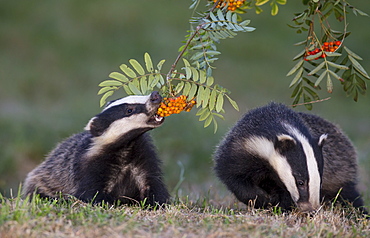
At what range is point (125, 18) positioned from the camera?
14.5 m

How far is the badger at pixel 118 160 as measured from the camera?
13.9 feet

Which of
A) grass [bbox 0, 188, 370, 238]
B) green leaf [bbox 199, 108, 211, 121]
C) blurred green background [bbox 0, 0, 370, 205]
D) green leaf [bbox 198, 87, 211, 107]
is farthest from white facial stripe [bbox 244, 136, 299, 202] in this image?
blurred green background [bbox 0, 0, 370, 205]

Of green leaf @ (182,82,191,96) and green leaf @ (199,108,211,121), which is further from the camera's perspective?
green leaf @ (199,108,211,121)

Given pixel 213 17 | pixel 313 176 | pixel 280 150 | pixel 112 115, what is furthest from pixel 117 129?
pixel 313 176

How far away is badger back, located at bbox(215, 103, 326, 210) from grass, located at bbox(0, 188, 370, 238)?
9.1 inches

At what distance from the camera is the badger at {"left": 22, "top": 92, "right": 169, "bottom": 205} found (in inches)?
167

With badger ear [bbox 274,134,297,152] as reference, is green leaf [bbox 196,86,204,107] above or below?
above

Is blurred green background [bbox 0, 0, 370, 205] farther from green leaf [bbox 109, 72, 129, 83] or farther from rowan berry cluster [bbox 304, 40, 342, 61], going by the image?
rowan berry cluster [bbox 304, 40, 342, 61]

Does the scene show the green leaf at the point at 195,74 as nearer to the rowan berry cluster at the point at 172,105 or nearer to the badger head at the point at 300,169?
the rowan berry cluster at the point at 172,105

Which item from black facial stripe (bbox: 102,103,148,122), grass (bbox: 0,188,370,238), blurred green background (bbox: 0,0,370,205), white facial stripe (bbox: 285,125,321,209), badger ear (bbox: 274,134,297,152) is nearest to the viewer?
grass (bbox: 0,188,370,238)

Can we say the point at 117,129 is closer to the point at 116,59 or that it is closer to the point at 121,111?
the point at 121,111

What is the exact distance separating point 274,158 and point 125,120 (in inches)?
45.6

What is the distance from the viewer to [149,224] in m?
3.43

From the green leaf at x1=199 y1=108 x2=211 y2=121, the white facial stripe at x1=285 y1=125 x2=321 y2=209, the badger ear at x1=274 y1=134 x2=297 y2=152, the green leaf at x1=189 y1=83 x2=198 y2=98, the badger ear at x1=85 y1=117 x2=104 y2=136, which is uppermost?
the green leaf at x1=189 y1=83 x2=198 y2=98
